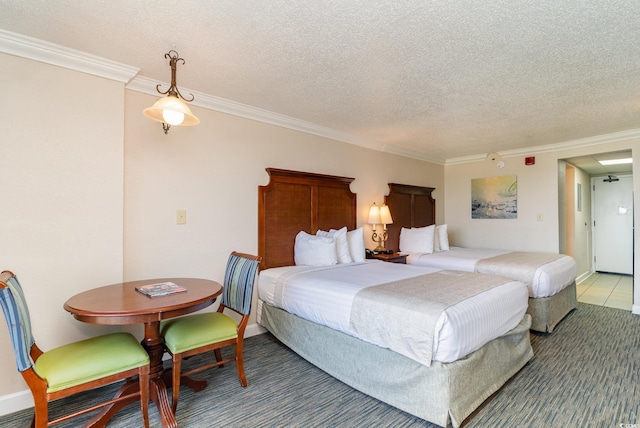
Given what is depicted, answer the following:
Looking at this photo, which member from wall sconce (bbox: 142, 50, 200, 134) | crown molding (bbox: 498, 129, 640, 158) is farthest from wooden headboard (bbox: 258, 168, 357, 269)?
crown molding (bbox: 498, 129, 640, 158)

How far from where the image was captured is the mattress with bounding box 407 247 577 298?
3.23m

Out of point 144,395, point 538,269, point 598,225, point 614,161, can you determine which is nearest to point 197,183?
point 144,395

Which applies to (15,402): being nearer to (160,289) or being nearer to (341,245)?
(160,289)

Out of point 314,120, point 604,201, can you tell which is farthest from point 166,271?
point 604,201

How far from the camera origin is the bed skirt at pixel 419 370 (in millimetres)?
1793

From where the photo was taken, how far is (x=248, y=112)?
323 centimetres

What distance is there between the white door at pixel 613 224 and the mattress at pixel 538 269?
3.64 metres

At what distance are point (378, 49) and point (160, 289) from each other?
2.19 metres

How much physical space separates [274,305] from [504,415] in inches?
77.9

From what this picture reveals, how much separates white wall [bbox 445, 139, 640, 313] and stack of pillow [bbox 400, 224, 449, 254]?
42.0 inches

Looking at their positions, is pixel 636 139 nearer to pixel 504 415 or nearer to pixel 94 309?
pixel 504 415

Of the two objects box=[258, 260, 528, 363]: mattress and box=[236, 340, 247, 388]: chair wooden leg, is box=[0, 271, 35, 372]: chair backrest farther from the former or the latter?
box=[258, 260, 528, 363]: mattress

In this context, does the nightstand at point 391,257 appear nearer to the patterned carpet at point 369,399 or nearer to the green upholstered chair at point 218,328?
the patterned carpet at point 369,399

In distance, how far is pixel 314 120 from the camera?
11.9 feet
